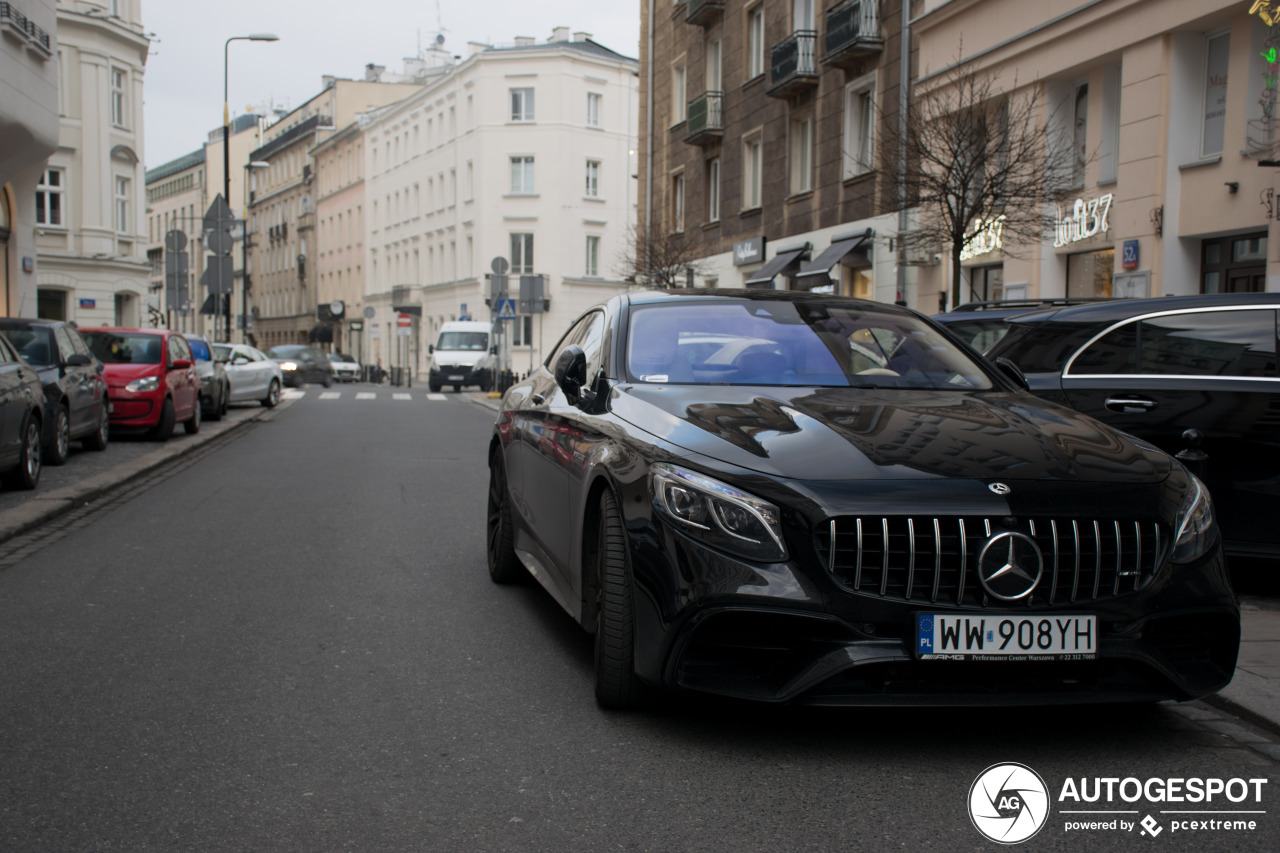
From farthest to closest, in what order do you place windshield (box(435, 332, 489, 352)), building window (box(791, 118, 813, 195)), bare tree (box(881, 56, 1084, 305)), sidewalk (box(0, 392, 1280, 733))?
windshield (box(435, 332, 489, 352))
building window (box(791, 118, 813, 195))
bare tree (box(881, 56, 1084, 305))
sidewalk (box(0, 392, 1280, 733))

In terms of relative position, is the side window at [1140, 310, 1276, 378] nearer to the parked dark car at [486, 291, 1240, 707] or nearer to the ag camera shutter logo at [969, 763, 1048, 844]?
the parked dark car at [486, 291, 1240, 707]

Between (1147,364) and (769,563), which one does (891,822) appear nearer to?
(769,563)

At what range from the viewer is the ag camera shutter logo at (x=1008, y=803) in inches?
140

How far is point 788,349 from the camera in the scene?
556 cm

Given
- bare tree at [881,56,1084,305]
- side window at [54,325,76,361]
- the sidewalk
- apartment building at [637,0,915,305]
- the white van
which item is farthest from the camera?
the white van

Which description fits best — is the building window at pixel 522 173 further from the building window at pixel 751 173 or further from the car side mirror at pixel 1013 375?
the car side mirror at pixel 1013 375

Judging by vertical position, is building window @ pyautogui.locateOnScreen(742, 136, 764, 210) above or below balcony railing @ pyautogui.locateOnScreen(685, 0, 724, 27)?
below

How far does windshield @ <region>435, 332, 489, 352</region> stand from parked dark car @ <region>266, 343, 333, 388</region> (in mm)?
5947

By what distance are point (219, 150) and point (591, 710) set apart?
114416mm

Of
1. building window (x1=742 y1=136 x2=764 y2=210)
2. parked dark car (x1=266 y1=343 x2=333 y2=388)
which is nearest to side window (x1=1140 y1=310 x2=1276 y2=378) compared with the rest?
building window (x1=742 y1=136 x2=764 y2=210)

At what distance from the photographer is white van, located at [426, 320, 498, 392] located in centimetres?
4359

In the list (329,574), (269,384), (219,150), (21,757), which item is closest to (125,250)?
(269,384)

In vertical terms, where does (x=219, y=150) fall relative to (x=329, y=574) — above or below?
above

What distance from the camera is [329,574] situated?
24.7 feet
